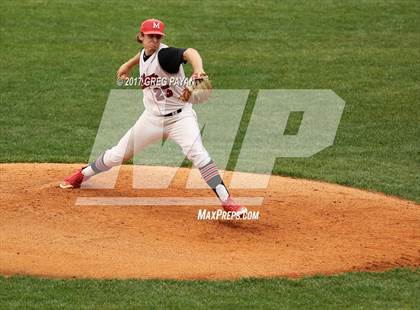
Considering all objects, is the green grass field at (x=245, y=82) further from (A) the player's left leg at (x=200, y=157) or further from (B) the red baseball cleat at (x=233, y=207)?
(A) the player's left leg at (x=200, y=157)

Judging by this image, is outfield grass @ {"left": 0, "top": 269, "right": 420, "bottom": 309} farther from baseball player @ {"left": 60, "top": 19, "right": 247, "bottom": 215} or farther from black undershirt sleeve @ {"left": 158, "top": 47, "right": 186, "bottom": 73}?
black undershirt sleeve @ {"left": 158, "top": 47, "right": 186, "bottom": 73}

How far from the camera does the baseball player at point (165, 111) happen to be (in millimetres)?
12656

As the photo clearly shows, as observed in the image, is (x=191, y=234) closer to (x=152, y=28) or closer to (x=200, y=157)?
(x=200, y=157)

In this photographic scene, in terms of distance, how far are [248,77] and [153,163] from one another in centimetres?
605

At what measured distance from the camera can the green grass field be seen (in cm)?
1048

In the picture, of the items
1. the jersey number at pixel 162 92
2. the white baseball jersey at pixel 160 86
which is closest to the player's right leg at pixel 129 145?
the white baseball jersey at pixel 160 86

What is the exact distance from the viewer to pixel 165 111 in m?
13.1

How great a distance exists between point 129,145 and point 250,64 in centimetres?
980

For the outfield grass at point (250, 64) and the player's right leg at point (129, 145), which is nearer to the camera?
the player's right leg at point (129, 145)

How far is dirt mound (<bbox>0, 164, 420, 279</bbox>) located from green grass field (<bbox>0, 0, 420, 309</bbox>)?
0.48 metres

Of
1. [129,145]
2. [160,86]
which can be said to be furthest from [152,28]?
[129,145]

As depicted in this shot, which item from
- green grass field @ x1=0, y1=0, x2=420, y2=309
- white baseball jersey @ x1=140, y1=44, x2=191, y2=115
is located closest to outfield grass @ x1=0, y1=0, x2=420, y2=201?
green grass field @ x1=0, y1=0, x2=420, y2=309

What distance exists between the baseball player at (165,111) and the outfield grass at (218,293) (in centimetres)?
226

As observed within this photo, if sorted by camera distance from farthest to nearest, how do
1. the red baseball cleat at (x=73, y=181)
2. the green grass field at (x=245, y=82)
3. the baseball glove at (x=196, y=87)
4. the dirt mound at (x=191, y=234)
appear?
the red baseball cleat at (x=73, y=181) → the baseball glove at (x=196, y=87) → the dirt mound at (x=191, y=234) → the green grass field at (x=245, y=82)
